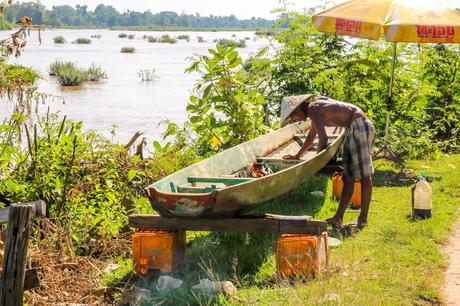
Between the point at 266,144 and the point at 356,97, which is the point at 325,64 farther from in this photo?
the point at 266,144

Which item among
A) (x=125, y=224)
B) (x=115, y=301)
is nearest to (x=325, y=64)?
(x=125, y=224)

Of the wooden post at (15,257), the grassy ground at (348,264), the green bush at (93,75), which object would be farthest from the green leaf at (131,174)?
the green bush at (93,75)

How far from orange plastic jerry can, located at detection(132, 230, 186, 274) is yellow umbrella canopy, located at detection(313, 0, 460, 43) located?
460 centimetres

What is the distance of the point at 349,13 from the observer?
→ 33.0 ft

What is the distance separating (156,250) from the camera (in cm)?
612

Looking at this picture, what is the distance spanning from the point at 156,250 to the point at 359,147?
8.68 feet

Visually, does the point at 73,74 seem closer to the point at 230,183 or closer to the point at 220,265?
the point at 230,183

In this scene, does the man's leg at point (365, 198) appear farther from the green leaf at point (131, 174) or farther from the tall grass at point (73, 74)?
the tall grass at point (73, 74)

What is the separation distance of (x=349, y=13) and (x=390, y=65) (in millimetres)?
1918

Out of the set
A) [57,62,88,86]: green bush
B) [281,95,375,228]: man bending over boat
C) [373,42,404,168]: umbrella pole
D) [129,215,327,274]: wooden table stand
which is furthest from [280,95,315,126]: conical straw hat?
[57,62,88,86]: green bush

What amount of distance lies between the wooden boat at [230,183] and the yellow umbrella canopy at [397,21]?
1614 mm

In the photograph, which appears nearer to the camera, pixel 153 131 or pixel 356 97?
pixel 356 97

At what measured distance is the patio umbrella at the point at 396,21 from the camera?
31.1 feet

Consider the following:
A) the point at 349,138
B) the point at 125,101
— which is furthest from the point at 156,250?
the point at 125,101
